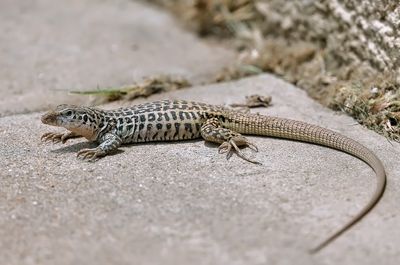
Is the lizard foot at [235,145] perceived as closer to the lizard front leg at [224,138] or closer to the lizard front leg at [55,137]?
the lizard front leg at [224,138]

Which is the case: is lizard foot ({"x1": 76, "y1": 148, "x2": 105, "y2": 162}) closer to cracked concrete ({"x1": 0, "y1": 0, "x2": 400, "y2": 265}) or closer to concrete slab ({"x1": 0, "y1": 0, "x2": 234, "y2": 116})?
cracked concrete ({"x1": 0, "y1": 0, "x2": 400, "y2": 265})

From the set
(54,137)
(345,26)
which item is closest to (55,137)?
(54,137)

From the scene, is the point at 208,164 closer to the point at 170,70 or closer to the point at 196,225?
the point at 196,225

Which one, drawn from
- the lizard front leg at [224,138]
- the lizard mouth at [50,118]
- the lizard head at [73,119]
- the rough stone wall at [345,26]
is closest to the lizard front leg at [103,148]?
the lizard head at [73,119]

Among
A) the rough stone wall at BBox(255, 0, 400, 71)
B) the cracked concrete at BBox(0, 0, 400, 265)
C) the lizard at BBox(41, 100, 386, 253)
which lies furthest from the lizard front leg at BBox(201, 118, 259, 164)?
the rough stone wall at BBox(255, 0, 400, 71)

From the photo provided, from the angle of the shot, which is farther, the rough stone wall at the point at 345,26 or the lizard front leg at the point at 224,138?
the rough stone wall at the point at 345,26
